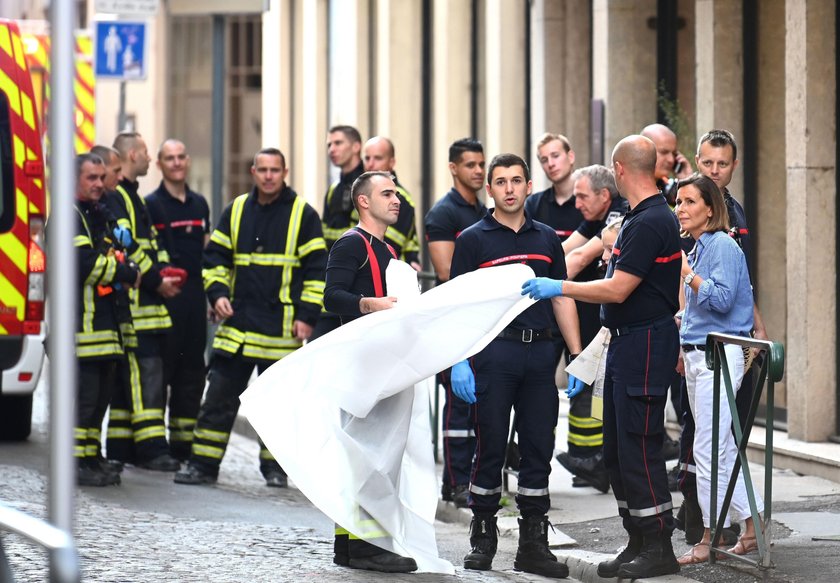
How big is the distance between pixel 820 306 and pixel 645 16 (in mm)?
3670

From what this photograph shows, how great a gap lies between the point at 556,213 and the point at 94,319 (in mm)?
2685

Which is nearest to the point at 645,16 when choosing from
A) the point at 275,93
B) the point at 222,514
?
the point at 222,514

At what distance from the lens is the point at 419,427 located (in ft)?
24.6

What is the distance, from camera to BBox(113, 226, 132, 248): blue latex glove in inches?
396

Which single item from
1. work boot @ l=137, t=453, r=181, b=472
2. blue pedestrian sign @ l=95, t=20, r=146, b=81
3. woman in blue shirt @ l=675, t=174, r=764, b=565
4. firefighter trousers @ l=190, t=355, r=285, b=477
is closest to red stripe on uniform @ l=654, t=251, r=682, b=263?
woman in blue shirt @ l=675, t=174, r=764, b=565

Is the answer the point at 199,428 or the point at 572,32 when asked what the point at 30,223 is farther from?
the point at 572,32

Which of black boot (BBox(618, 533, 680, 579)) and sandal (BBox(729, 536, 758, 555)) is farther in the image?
sandal (BBox(729, 536, 758, 555))

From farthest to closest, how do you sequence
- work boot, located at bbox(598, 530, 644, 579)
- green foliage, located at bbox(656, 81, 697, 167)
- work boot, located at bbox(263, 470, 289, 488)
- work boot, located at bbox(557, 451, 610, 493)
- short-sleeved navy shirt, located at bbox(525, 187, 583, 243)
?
green foliage, located at bbox(656, 81, 697, 167) < work boot, located at bbox(263, 470, 289, 488) < short-sleeved navy shirt, located at bbox(525, 187, 583, 243) < work boot, located at bbox(557, 451, 610, 493) < work boot, located at bbox(598, 530, 644, 579)

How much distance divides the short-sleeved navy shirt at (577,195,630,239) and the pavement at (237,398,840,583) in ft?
4.70

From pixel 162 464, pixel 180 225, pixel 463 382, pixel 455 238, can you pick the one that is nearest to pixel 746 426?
pixel 463 382

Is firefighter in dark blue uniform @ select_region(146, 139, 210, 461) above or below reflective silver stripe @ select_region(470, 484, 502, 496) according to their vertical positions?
above

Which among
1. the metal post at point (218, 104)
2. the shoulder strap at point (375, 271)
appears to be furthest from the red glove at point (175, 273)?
the shoulder strap at point (375, 271)

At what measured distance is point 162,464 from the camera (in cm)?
1051

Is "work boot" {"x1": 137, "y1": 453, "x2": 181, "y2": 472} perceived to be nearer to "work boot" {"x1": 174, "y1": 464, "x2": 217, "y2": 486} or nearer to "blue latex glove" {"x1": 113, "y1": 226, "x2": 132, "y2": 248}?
"work boot" {"x1": 174, "y1": 464, "x2": 217, "y2": 486}
